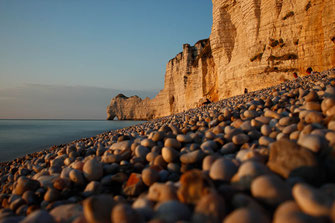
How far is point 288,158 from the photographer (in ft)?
3.85

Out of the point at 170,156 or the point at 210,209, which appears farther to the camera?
the point at 170,156

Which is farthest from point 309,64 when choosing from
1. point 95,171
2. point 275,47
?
point 95,171

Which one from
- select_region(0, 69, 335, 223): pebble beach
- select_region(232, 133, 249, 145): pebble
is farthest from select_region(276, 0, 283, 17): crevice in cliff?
select_region(232, 133, 249, 145): pebble

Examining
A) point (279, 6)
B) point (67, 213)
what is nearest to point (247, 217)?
point (67, 213)

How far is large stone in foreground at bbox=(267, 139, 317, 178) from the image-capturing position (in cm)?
112

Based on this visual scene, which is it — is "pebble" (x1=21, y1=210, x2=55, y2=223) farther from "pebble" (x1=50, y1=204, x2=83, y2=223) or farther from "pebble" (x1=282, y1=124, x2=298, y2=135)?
"pebble" (x1=282, y1=124, x2=298, y2=135)

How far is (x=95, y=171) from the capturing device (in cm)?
178

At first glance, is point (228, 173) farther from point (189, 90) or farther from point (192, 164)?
point (189, 90)

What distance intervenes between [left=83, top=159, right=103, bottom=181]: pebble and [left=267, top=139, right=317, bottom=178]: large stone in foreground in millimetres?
1462

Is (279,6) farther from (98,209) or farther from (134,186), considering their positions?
(98,209)

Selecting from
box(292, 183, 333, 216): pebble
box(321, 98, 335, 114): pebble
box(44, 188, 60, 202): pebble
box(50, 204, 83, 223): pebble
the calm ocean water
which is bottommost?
the calm ocean water

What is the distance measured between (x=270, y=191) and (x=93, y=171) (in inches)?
58.9

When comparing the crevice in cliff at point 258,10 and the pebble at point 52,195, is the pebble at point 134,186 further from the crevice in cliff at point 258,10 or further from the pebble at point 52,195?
the crevice in cliff at point 258,10

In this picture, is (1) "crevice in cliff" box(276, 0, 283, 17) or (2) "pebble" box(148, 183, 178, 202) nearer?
(2) "pebble" box(148, 183, 178, 202)
